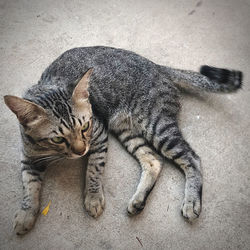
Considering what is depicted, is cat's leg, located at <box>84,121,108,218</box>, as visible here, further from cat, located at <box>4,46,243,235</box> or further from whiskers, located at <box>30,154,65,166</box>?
whiskers, located at <box>30,154,65,166</box>

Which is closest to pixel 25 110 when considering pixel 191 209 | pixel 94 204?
pixel 94 204

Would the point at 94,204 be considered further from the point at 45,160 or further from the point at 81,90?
the point at 81,90

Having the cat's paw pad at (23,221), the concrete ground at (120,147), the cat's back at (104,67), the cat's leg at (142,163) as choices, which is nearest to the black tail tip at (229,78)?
the concrete ground at (120,147)

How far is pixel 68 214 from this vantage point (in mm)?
1804

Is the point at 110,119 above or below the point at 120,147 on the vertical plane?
above

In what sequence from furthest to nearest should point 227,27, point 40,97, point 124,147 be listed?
point 227,27, point 124,147, point 40,97

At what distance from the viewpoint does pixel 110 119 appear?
83.1 inches

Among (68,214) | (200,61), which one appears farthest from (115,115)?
(200,61)

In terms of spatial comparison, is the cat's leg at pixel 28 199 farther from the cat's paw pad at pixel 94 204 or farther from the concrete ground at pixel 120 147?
the cat's paw pad at pixel 94 204

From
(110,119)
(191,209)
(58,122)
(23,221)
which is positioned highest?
(58,122)

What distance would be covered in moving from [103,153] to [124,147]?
9.0 inches

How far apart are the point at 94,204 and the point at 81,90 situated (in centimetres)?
76

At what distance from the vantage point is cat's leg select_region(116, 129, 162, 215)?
5.96ft

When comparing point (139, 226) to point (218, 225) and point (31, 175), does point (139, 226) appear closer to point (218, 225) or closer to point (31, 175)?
point (218, 225)
